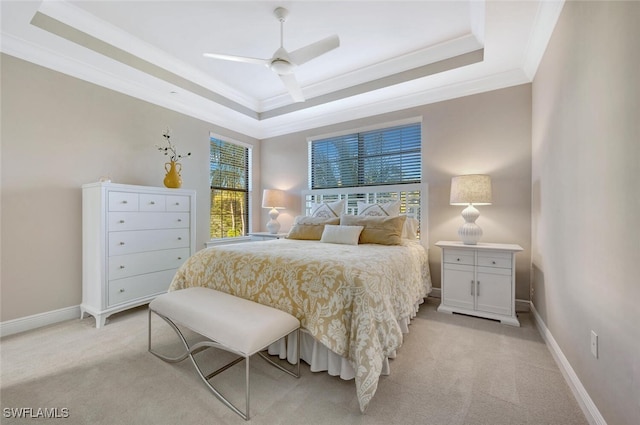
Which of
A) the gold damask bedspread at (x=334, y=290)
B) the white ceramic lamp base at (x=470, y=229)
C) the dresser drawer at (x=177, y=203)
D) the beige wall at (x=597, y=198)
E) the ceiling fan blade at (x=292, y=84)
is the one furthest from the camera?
the dresser drawer at (x=177, y=203)

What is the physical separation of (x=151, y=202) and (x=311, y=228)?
6.16 feet

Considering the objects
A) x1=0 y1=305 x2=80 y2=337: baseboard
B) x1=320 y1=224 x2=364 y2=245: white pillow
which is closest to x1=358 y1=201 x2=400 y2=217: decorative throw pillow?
x1=320 y1=224 x2=364 y2=245: white pillow

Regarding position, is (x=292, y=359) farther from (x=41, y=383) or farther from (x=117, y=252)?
(x=117, y=252)

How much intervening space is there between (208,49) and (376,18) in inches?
74.4

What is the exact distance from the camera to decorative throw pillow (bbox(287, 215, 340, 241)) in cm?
336

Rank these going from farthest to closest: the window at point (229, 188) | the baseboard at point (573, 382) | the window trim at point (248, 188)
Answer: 1. the window at point (229, 188)
2. the window trim at point (248, 188)
3. the baseboard at point (573, 382)

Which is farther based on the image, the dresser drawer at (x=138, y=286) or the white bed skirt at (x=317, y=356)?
the dresser drawer at (x=138, y=286)

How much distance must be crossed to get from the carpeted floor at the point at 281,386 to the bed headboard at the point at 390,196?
162 cm

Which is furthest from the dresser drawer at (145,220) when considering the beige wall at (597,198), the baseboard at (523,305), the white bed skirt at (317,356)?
the baseboard at (523,305)

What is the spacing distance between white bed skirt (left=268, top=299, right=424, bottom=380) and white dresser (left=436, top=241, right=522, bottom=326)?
132 cm

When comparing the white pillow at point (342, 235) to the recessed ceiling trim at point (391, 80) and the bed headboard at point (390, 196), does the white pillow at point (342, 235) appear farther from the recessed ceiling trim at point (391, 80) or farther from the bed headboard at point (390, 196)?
the recessed ceiling trim at point (391, 80)

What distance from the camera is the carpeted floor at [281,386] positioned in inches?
56.9

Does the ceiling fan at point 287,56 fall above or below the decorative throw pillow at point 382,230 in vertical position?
above

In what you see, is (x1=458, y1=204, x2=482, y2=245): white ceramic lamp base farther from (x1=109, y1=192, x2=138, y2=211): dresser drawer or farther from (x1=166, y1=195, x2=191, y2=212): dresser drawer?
(x1=109, y1=192, x2=138, y2=211): dresser drawer
